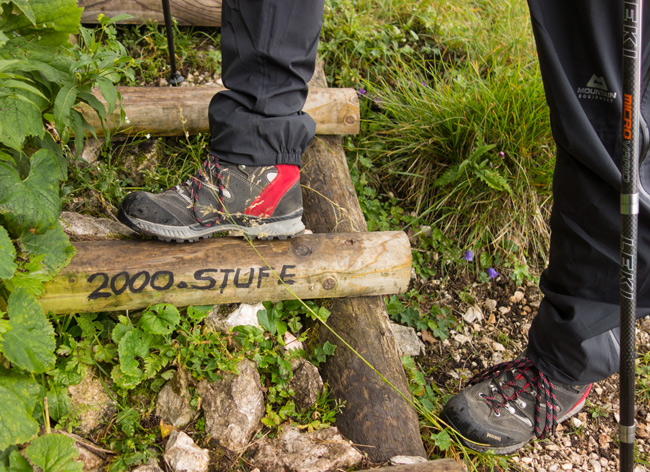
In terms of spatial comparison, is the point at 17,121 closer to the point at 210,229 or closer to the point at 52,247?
the point at 52,247

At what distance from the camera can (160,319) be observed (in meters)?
1.91

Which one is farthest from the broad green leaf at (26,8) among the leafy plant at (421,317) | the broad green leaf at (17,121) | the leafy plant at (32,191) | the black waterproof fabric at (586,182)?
the leafy plant at (421,317)

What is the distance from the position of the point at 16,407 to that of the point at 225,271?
0.80m

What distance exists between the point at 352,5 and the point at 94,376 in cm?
286

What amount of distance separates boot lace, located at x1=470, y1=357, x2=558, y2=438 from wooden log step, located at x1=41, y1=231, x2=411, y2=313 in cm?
55

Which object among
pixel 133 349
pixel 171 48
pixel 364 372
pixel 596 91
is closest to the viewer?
pixel 596 91

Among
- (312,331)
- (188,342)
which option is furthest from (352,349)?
(188,342)

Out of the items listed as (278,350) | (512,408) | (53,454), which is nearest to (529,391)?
(512,408)

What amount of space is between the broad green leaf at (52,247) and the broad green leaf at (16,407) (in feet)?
1.14

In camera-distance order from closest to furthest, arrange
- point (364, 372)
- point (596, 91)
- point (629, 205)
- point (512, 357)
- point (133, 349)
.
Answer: point (629, 205) < point (596, 91) < point (133, 349) < point (364, 372) < point (512, 357)

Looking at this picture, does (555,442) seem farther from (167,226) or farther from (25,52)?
(25,52)

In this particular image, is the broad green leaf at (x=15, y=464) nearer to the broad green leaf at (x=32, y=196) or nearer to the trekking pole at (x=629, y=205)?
the broad green leaf at (x=32, y=196)

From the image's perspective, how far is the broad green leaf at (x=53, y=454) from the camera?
1.42m

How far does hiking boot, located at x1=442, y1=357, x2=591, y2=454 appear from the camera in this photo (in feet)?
6.65
